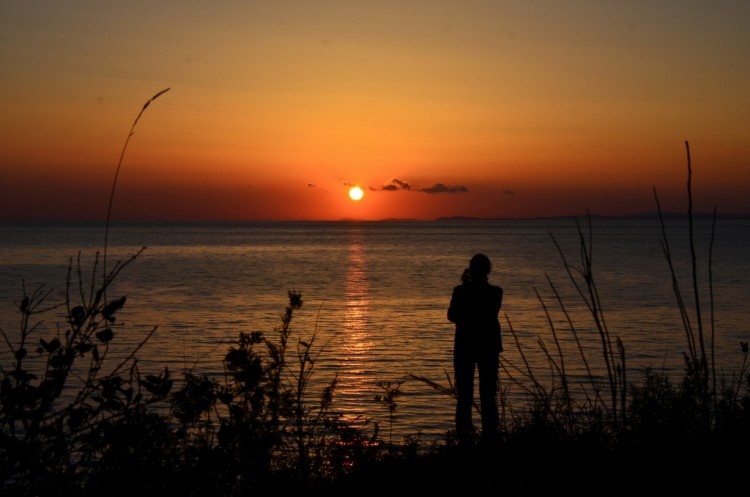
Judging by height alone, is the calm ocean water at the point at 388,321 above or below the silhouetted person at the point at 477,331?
below

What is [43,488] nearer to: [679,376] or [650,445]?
[650,445]

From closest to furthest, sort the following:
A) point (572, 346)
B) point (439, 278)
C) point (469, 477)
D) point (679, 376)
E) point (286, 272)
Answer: point (469, 477) → point (679, 376) → point (572, 346) → point (439, 278) → point (286, 272)

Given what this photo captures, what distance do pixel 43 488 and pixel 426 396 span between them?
13.3 metres

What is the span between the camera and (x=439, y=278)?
61250mm

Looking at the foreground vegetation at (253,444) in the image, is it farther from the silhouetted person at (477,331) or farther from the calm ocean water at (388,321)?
the silhouetted person at (477,331)

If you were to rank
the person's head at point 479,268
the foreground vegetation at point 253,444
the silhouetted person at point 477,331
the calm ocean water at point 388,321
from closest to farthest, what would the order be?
the foreground vegetation at point 253,444 → the silhouetted person at point 477,331 → the person's head at point 479,268 → the calm ocean water at point 388,321

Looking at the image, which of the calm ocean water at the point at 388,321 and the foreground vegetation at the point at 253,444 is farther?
the calm ocean water at the point at 388,321

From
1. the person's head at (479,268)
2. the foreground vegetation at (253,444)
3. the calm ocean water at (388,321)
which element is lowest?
the calm ocean water at (388,321)

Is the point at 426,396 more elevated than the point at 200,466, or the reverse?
the point at 200,466

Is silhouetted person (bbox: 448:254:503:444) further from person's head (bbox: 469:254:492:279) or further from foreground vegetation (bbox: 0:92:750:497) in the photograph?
foreground vegetation (bbox: 0:92:750:497)

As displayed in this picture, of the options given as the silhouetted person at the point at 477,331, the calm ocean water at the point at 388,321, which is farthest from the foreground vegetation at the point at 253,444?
the silhouetted person at the point at 477,331

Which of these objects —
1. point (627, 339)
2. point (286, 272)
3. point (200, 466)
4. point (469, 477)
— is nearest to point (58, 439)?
point (200, 466)

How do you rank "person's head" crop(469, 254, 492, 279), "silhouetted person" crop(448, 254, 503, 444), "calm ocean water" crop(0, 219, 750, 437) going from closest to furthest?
1. "silhouetted person" crop(448, 254, 503, 444)
2. "person's head" crop(469, 254, 492, 279)
3. "calm ocean water" crop(0, 219, 750, 437)

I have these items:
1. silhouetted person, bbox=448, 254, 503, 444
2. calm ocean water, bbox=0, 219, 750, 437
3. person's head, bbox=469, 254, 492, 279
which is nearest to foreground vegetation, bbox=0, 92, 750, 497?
calm ocean water, bbox=0, 219, 750, 437
